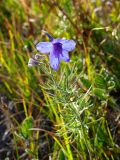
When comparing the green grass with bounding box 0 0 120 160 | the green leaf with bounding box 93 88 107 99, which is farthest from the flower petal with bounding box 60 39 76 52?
the green leaf with bounding box 93 88 107 99

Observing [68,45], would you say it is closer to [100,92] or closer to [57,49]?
[57,49]

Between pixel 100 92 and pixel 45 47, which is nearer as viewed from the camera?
pixel 45 47

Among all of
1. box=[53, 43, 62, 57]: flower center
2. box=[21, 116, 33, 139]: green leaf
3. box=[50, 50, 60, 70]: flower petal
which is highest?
box=[53, 43, 62, 57]: flower center

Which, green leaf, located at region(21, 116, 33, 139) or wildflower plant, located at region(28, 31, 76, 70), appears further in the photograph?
green leaf, located at region(21, 116, 33, 139)

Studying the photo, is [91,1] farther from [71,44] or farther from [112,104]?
[71,44]

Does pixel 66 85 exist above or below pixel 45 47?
below

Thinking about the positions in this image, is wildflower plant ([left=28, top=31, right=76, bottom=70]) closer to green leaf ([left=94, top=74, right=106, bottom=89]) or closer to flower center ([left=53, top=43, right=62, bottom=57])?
flower center ([left=53, top=43, right=62, bottom=57])

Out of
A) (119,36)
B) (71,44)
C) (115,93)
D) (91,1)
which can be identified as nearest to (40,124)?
(115,93)

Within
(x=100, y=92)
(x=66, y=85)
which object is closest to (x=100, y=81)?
(x=100, y=92)
